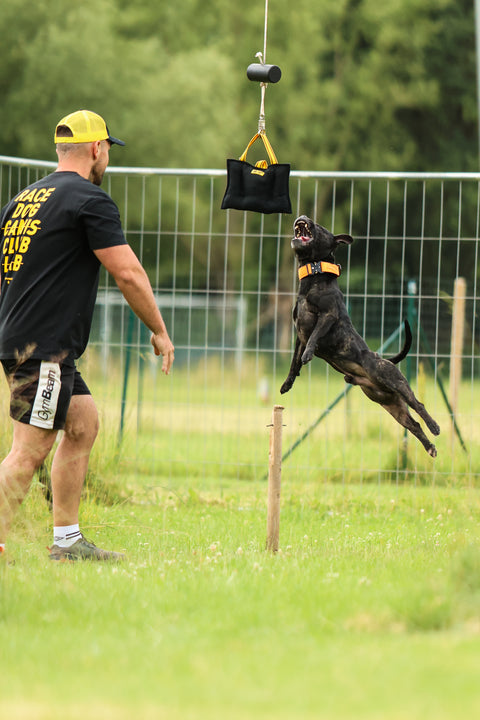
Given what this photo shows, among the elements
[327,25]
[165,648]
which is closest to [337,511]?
[165,648]

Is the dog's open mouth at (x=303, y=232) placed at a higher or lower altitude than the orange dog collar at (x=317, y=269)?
higher

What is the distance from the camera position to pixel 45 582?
4.06 metres

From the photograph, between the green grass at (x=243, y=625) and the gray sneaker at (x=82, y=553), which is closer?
the green grass at (x=243, y=625)

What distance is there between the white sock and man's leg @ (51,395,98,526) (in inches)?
0.9

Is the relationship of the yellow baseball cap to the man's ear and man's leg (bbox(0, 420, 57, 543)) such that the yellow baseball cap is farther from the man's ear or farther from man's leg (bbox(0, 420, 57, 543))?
man's leg (bbox(0, 420, 57, 543))

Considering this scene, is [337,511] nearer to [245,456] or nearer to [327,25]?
[245,456]

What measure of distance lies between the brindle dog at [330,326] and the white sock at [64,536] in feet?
4.44

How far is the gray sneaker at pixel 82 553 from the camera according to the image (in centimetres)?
485

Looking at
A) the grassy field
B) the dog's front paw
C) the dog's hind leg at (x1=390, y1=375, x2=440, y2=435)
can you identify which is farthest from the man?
the dog's hind leg at (x1=390, y1=375, x2=440, y2=435)

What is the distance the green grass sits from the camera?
2.77m

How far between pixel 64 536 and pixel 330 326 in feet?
5.79

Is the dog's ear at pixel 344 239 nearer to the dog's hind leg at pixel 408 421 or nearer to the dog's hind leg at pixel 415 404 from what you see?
the dog's hind leg at pixel 415 404

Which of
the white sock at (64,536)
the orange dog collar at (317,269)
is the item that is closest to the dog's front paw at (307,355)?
the orange dog collar at (317,269)

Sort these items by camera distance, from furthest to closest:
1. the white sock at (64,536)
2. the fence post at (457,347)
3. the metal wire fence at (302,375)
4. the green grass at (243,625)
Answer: the fence post at (457,347)
the metal wire fence at (302,375)
the white sock at (64,536)
the green grass at (243,625)
